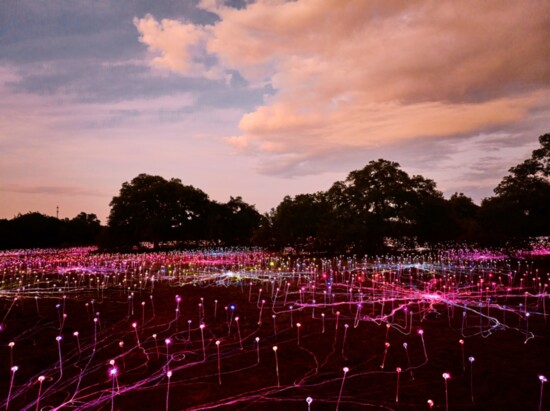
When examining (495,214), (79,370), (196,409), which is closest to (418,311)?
(196,409)

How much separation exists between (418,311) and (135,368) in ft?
20.1

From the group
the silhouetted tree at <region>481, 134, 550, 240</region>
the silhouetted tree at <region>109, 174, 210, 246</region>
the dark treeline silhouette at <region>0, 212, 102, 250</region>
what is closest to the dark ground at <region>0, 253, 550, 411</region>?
the silhouetted tree at <region>481, 134, 550, 240</region>

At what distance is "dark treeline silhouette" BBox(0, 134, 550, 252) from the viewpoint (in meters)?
19.1

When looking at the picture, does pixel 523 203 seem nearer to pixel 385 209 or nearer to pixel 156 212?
pixel 385 209

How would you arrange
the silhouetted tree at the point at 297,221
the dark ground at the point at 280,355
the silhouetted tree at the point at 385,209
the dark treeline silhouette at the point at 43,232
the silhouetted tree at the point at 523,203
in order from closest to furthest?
the dark ground at the point at 280,355 < the silhouetted tree at the point at 523,203 < the silhouetted tree at the point at 385,209 < the silhouetted tree at the point at 297,221 < the dark treeline silhouette at the point at 43,232

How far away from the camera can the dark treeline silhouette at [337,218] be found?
1911 centimetres

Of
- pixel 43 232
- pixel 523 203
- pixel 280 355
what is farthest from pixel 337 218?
pixel 43 232

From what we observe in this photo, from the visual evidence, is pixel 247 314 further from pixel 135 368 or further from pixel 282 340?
pixel 135 368

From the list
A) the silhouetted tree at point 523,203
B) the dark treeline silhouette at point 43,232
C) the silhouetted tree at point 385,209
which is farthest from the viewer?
the dark treeline silhouette at point 43,232

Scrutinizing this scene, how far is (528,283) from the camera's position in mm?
13609

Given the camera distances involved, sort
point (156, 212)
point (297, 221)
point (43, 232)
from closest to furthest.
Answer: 1. point (297, 221)
2. point (156, 212)
3. point (43, 232)

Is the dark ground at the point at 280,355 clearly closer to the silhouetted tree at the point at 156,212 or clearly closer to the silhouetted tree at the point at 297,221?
the silhouetted tree at the point at 297,221

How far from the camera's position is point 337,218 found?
26812 millimetres

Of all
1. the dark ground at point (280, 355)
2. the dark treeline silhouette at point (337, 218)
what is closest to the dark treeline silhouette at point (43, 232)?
the dark treeline silhouette at point (337, 218)
